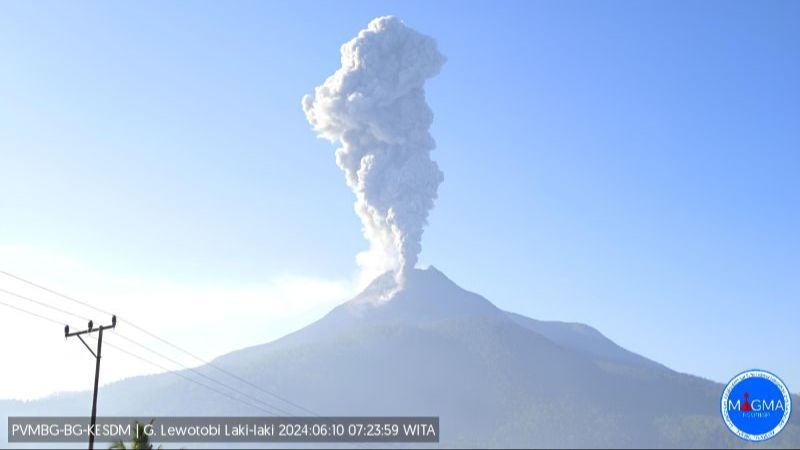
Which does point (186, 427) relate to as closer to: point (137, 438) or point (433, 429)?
point (433, 429)

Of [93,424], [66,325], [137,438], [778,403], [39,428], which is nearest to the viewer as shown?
[137,438]

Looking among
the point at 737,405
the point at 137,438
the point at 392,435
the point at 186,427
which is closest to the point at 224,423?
the point at 186,427

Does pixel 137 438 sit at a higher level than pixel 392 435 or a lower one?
lower

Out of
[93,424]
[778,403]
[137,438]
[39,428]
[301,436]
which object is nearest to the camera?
[137,438]

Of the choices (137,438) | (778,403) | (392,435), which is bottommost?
(137,438)

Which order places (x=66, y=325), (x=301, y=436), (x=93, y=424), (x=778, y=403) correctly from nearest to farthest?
(x=93, y=424)
(x=66, y=325)
(x=778, y=403)
(x=301, y=436)

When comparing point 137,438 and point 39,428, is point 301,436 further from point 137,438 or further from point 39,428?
point 137,438

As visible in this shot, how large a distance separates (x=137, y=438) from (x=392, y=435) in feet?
571

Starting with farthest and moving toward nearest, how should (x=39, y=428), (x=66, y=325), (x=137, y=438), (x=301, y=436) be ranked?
(x=301, y=436) → (x=39, y=428) → (x=66, y=325) → (x=137, y=438)

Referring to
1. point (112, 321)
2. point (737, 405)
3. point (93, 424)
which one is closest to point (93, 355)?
point (112, 321)

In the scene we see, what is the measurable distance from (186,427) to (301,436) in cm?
2630

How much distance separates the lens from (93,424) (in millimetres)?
34656

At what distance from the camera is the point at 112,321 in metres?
37.7

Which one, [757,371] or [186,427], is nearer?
[757,371]
